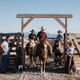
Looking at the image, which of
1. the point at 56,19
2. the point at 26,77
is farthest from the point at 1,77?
the point at 56,19

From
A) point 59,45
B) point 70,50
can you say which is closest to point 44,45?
point 70,50

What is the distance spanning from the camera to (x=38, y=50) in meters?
10.9

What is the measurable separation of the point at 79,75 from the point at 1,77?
426 centimetres

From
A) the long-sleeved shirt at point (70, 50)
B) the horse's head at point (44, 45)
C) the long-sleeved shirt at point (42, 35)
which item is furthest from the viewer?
the long-sleeved shirt at point (42, 35)

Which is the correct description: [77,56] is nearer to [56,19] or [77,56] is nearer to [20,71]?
[56,19]

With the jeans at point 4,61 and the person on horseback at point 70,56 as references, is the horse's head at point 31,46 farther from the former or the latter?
the person on horseback at point 70,56

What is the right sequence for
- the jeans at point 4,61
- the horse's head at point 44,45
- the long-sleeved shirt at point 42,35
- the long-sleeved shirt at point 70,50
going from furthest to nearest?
the long-sleeved shirt at point 42,35, the jeans at point 4,61, the long-sleeved shirt at point 70,50, the horse's head at point 44,45

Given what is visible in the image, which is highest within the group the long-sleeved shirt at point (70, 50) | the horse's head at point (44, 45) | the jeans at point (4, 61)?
the horse's head at point (44, 45)

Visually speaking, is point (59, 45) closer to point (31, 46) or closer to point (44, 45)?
point (31, 46)

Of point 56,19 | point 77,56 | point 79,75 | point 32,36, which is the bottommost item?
point 79,75

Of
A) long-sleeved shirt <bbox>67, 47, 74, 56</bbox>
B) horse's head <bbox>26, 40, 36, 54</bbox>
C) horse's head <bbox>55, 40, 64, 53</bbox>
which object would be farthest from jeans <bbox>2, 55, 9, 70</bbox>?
long-sleeved shirt <bbox>67, 47, 74, 56</bbox>

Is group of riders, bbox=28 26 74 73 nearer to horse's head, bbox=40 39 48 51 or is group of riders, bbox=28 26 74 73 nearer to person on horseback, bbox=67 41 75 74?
person on horseback, bbox=67 41 75 74

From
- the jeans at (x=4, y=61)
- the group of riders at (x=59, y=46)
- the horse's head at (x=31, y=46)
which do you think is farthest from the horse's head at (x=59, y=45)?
the jeans at (x=4, y=61)

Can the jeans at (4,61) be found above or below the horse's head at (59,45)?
below
